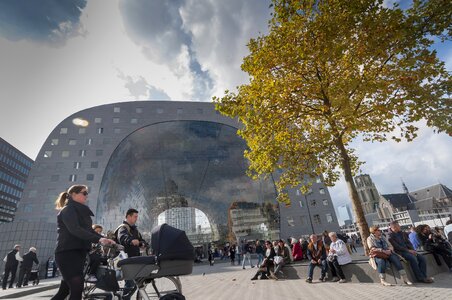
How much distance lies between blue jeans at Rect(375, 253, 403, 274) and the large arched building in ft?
117

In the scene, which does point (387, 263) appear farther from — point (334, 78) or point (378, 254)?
point (334, 78)

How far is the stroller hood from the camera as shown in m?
3.09

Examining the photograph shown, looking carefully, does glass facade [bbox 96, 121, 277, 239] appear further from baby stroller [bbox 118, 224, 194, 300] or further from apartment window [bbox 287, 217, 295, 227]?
baby stroller [bbox 118, 224, 194, 300]

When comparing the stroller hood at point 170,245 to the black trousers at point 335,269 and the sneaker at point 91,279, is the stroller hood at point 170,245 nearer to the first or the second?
the sneaker at point 91,279

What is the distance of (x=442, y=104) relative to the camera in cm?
866

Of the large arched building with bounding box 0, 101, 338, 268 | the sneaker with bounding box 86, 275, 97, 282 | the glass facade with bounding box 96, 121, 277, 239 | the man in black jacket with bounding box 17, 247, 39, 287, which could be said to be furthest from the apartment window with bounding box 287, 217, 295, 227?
the sneaker with bounding box 86, 275, 97, 282

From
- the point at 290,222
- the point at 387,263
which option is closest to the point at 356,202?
the point at 387,263

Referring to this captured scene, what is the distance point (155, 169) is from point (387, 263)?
4442 cm

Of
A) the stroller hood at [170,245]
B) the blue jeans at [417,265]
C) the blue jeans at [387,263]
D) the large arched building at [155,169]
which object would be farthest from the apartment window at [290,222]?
the stroller hood at [170,245]

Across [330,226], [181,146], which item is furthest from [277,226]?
[181,146]

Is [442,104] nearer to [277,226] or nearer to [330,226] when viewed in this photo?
[277,226]

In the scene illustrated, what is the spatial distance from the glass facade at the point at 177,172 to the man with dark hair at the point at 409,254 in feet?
121

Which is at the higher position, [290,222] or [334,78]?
[334,78]

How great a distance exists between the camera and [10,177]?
77.2 m
